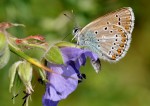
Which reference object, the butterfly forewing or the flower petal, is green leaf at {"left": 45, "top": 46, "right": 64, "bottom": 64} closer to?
the flower petal

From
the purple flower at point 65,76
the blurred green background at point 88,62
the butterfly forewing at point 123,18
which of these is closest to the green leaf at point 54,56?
the purple flower at point 65,76

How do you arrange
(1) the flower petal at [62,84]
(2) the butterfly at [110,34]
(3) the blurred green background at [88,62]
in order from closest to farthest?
(1) the flower petal at [62,84]
(2) the butterfly at [110,34]
(3) the blurred green background at [88,62]

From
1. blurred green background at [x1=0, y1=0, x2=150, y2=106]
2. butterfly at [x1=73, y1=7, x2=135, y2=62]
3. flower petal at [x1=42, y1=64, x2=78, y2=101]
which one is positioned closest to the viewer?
flower petal at [x1=42, y1=64, x2=78, y2=101]

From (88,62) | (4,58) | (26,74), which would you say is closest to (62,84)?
(26,74)

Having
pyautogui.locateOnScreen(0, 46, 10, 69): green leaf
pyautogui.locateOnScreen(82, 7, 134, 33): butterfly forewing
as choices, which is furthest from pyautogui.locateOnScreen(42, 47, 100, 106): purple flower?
pyautogui.locateOnScreen(82, 7, 134, 33): butterfly forewing

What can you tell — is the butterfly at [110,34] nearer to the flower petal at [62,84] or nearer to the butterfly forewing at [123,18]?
the butterfly forewing at [123,18]

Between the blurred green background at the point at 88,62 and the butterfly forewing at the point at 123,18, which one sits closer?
the butterfly forewing at the point at 123,18
